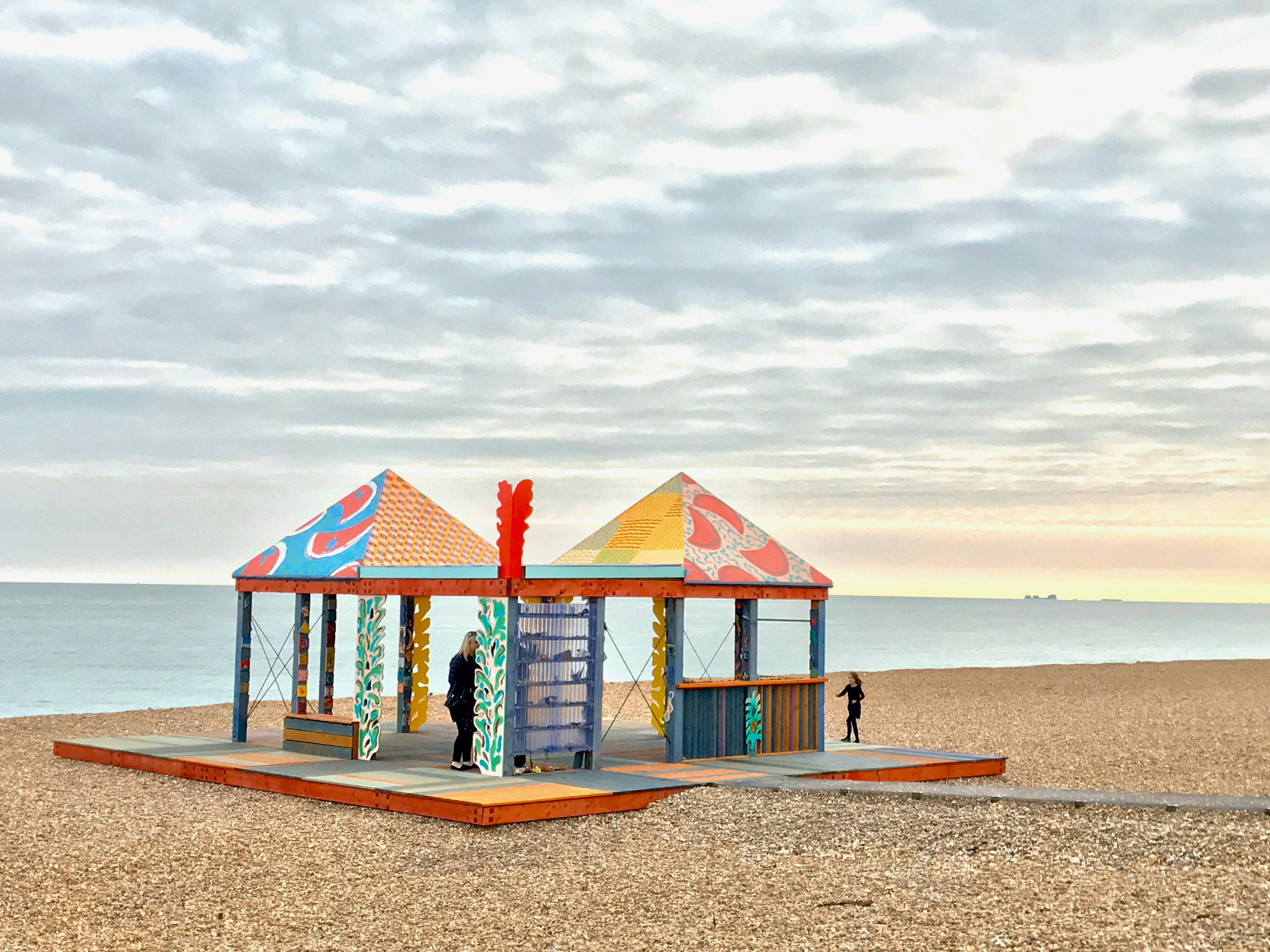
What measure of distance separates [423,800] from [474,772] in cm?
199

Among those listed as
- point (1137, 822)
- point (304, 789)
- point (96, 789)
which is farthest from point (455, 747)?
point (1137, 822)

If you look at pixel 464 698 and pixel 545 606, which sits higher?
pixel 545 606

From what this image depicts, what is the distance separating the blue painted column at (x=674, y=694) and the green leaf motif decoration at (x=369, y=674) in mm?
3391

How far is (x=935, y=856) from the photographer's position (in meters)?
10.0

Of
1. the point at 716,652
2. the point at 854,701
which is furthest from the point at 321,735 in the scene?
the point at 716,652

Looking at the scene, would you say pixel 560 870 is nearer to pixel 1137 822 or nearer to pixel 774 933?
pixel 774 933

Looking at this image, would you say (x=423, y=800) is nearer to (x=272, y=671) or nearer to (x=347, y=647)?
(x=272, y=671)

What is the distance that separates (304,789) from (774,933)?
684 centimetres

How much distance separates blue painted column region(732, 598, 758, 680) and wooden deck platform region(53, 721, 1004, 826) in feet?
4.31

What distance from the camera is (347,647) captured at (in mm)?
106938

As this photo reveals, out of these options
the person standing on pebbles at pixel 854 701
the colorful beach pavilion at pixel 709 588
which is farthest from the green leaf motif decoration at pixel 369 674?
the person standing on pebbles at pixel 854 701

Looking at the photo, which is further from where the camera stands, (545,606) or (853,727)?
(853,727)

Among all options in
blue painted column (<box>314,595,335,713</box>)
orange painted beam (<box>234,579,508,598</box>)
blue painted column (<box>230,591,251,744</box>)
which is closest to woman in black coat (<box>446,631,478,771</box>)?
orange painted beam (<box>234,579,508,598</box>)

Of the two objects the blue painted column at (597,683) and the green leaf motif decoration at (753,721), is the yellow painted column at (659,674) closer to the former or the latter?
the green leaf motif decoration at (753,721)
